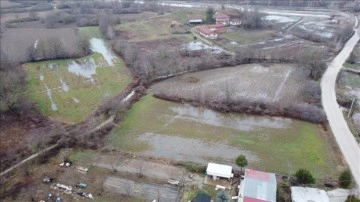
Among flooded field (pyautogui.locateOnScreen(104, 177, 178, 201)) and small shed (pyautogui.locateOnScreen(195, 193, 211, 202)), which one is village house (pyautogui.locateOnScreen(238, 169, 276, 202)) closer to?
small shed (pyautogui.locateOnScreen(195, 193, 211, 202))

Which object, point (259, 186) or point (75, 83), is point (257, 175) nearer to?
point (259, 186)

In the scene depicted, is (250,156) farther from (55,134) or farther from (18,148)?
(18,148)

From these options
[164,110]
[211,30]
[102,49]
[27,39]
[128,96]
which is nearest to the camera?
[164,110]

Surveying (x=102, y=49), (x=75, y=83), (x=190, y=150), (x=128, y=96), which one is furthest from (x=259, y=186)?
(x=102, y=49)

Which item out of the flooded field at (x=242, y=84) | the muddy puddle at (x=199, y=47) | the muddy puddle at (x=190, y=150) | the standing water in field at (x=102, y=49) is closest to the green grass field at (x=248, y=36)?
the muddy puddle at (x=199, y=47)

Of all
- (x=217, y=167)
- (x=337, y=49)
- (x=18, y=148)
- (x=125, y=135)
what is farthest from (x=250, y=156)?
(x=337, y=49)

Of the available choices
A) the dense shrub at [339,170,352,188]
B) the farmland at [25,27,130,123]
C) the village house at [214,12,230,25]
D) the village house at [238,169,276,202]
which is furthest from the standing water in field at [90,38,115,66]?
the dense shrub at [339,170,352,188]
